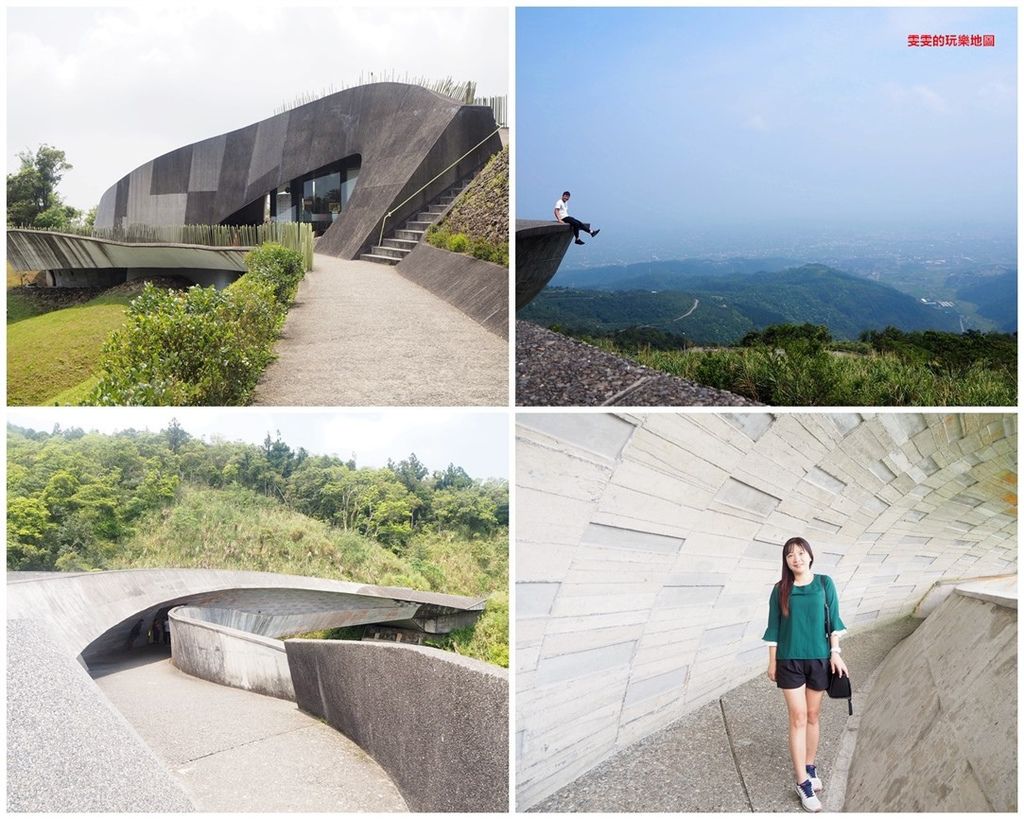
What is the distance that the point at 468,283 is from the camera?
6.99 m

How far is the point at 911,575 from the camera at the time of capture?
7762 millimetres

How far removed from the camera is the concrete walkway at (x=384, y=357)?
435cm

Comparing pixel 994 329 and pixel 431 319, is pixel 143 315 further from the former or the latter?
pixel 994 329

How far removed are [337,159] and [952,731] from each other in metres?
13.8

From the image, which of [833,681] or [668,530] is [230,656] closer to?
[668,530]

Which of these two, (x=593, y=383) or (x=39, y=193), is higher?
(x=39, y=193)

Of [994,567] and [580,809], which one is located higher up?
[580,809]

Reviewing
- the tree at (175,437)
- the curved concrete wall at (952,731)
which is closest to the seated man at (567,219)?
the curved concrete wall at (952,731)

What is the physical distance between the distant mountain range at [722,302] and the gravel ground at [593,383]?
106 centimetres

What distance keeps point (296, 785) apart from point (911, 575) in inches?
272

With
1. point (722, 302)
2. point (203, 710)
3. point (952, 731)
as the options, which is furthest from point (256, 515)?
point (952, 731)

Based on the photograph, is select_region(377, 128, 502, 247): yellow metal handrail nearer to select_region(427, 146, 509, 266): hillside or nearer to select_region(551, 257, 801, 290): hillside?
→ select_region(427, 146, 509, 266): hillside

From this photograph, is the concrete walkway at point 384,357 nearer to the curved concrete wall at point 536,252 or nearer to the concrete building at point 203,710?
the curved concrete wall at point 536,252

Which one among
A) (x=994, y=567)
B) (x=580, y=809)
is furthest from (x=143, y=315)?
(x=994, y=567)
